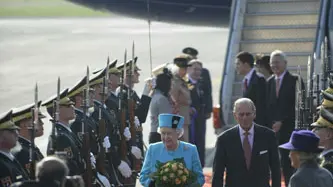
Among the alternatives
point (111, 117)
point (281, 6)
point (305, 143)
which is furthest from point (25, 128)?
point (281, 6)

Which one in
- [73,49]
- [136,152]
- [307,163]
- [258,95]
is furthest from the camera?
[73,49]

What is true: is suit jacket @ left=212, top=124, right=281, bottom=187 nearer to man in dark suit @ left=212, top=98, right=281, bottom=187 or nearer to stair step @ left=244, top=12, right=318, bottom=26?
man in dark suit @ left=212, top=98, right=281, bottom=187

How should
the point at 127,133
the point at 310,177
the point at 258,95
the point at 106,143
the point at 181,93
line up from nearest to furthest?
the point at 310,177, the point at 106,143, the point at 127,133, the point at 258,95, the point at 181,93

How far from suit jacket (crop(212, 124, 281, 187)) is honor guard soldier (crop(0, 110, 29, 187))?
73.2 inches

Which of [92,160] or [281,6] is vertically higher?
[281,6]

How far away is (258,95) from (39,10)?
55.7 m

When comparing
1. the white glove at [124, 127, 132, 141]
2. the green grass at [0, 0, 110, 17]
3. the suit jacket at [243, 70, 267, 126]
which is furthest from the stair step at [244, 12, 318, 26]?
the green grass at [0, 0, 110, 17]

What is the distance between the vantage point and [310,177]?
30.7 ft

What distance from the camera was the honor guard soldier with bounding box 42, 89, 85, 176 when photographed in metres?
12.0

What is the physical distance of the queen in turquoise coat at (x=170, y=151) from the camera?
11281 mm

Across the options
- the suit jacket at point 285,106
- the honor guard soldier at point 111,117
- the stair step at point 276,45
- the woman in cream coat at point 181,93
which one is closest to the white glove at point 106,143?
the honor guard soldier at point 111,117

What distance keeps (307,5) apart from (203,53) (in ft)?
69.1

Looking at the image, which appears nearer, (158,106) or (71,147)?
(71,147)

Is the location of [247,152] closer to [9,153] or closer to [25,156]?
[25,156]
